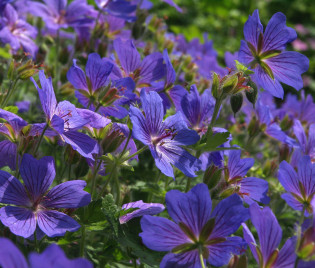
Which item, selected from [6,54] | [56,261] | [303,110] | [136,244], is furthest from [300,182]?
[6,54]

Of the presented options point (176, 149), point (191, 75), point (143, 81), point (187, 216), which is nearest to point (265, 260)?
point (187, 216)

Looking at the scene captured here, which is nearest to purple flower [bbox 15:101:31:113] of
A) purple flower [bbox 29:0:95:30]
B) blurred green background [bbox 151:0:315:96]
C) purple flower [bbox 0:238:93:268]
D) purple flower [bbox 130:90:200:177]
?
purple flower [bbox 29:0:95:30]

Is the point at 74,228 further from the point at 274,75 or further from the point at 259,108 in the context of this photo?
the point at 259,108

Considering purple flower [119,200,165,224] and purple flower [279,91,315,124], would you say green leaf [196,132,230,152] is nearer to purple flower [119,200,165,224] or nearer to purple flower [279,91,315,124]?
purple flower [119,200,165,224]

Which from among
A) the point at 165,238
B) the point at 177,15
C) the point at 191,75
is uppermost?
the point at 165,238

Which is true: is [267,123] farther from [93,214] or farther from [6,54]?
[6,54]

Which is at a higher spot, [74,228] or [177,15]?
[74,228]
